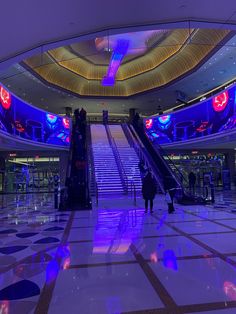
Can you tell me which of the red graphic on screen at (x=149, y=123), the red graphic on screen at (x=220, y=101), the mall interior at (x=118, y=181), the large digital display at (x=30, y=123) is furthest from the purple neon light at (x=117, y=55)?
the red graphic on screen at (x=220, y=101)

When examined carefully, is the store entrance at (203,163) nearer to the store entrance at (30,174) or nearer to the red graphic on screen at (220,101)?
the red graphic on screen at (220,101)

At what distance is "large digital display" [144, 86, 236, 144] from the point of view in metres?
16.5

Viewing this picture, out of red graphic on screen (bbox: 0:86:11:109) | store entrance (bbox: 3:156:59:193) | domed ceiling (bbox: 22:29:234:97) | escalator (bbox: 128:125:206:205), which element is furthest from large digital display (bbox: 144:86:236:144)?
red graphic on screen (bbox: 0:86:11:109)

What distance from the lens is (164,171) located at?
14.0m

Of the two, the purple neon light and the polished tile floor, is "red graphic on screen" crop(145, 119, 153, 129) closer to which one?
the purple neon light

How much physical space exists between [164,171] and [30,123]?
9.45 meters

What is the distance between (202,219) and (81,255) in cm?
408

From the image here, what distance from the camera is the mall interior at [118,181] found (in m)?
3.12

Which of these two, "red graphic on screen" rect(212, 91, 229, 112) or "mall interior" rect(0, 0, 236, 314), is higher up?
"red graphic on screen" rect(212, 91, 229, 112)

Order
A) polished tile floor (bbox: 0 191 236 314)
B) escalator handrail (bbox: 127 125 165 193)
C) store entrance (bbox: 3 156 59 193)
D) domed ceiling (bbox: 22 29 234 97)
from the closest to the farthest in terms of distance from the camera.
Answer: polished tile floor (bbox: 0 191 236 314), escalator handrail (bbox: 127 125 165 193), domed ceiling (bbox: 22 29 234 97), store entrance (bbox: 3 156 59 193)

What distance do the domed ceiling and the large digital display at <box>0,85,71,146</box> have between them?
2.50m

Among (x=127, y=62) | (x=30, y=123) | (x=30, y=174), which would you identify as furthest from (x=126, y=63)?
(x=30, y=174)

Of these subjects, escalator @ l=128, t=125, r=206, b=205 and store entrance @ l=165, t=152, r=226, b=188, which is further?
store entrance @ l=165, t=152, r=226, b=188

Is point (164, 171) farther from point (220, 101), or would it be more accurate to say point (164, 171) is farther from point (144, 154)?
point (220, 101)
